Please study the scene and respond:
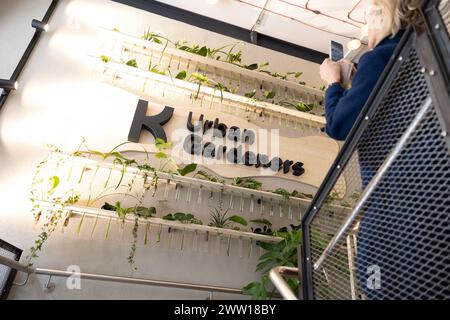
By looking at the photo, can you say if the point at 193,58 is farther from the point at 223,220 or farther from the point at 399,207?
the point at 399,207

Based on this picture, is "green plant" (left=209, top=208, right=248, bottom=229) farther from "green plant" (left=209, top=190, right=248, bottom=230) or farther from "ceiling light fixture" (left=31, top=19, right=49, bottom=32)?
"ceiling light fixture" (left=31, top=19, right=49, bottom=32)

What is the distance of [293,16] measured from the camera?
4.14 meters

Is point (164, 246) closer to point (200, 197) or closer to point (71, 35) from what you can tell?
point (200, 197)

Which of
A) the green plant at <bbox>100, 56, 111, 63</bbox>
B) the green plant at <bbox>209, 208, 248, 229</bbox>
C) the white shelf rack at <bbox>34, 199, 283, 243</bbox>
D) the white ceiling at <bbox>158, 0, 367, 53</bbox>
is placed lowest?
the white shelf rack at <bbox>34, 199, 283, 243</bbox>

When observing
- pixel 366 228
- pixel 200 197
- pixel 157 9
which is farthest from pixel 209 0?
pixel 366 228

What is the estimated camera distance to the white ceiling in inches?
155

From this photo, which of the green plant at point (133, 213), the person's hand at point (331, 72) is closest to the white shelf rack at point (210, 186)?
the green plant at point (133, 213)

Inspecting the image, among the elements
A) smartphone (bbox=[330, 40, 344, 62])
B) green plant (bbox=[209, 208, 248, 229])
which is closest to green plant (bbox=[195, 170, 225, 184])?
green plant (bbox=[209, 208, 248, 229])

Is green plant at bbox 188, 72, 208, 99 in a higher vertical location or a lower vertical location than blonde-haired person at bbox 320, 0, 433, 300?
higher

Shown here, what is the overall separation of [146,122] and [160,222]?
3.57 feet

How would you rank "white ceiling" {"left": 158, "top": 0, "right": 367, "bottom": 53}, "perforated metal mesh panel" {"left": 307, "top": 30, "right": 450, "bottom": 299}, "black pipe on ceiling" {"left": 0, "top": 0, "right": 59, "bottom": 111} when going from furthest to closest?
"white ceiling" {"left": 158, "top": 0, "right": 367, "bottom": 53} < "black pipe on ceiling" {"left": 0, "top": 0, "right": 59, "bottom": 111} < "perforated metal mesh panel" {"left": 307, "top": 30, "right": 450, "bottom": 299}

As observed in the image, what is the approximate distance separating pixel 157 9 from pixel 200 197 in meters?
2.67

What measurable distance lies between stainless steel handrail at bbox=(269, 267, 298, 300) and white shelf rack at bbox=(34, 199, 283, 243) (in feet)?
4.18

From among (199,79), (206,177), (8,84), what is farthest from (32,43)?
(206,177)
